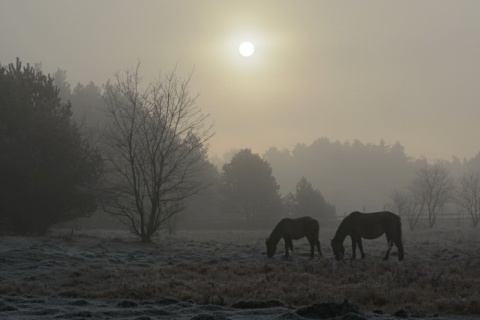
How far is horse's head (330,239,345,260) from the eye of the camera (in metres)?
18.7

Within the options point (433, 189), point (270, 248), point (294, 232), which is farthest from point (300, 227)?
point (433, 189)

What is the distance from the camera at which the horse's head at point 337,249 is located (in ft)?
61.2

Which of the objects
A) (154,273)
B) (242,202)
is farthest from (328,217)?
(154,273)

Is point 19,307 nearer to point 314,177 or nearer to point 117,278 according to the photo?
point 117,278

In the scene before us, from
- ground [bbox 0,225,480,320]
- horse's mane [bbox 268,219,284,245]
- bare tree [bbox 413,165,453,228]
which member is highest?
bare tree [bbox 413,165,453,228]

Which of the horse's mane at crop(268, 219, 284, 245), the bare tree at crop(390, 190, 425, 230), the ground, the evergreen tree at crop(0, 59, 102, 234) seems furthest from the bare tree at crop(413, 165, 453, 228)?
the evergreen tree at crop(0, 59, 102, 234)

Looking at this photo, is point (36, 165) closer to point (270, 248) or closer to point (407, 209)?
point (270, 248)

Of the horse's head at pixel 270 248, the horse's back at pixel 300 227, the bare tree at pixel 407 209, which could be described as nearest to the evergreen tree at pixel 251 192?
the bare tree at pixel 407 209

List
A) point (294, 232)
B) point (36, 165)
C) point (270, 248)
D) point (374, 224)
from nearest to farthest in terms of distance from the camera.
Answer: point (374, 224), point (270, 248), point (294, 232), point (36, 165)

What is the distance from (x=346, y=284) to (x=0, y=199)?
1986 cm

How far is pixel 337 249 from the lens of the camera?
18922mm

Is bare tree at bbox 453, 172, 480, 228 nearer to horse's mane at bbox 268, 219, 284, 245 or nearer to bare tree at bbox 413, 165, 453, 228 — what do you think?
bare tree at bbox 413, 165, 453, 228

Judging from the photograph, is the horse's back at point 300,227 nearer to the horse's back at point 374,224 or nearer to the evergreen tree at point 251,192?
the horse's back at point 374,224

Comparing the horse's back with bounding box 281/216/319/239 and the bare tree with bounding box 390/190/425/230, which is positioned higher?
the bare tree with bounding box 390/190/425/230
